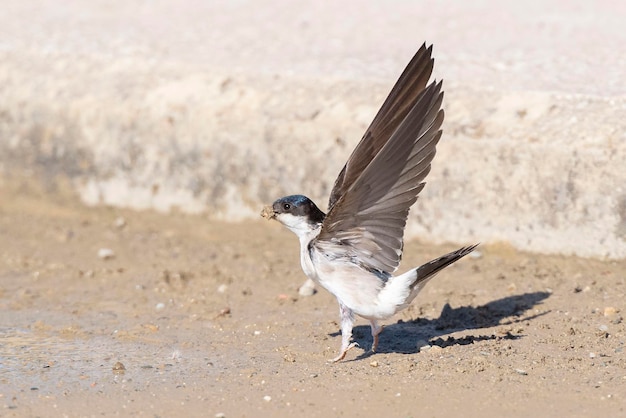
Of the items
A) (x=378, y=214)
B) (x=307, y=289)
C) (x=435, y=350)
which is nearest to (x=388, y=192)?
(x=378, y=214)

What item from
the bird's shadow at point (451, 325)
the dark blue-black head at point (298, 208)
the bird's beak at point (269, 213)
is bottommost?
the bird's shadow at point (451, 325)

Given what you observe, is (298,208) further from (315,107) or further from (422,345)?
(315,107)

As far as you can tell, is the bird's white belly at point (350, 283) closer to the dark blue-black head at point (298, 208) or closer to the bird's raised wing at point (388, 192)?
the bird's raised wing at point (388, 192)

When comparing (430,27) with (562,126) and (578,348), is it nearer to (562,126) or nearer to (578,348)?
(562,126)

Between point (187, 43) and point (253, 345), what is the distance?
13.2ft

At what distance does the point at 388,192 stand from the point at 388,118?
56 cm

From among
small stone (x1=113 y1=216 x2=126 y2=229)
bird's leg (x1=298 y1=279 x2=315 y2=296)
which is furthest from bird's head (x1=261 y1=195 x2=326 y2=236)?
small stone (x1=113 y1=216 x2=126 y2=229)

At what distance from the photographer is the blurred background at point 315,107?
22.2ft

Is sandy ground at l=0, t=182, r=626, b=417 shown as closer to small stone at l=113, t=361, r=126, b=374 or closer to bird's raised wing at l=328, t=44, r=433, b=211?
small stone at l=113, t=361, r=126, b=374

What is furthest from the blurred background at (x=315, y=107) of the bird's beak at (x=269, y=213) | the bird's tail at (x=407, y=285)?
the bird's beak at (x=269, y=213)

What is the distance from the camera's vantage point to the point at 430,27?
9234 millimetres

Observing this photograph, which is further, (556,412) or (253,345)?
(253,345)

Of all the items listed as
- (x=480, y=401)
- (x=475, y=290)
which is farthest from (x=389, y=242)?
(x=475, y=290)

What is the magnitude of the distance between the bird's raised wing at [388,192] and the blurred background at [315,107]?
1.89 m
